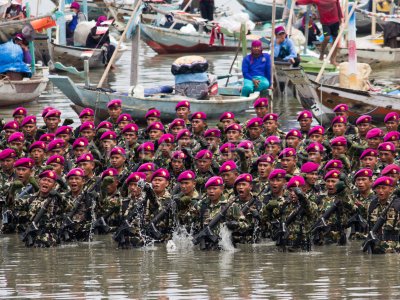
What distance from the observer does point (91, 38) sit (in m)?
37.1

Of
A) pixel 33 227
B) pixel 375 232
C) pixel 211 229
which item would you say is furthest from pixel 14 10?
pixel 375 232

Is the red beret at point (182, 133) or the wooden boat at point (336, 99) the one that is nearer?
the red beret at point (182, 133)

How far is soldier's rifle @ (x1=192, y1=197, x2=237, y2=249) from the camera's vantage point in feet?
57.0

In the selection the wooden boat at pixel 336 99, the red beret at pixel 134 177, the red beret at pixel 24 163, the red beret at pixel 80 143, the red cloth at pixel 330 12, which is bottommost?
the red beret at pixel 134 177

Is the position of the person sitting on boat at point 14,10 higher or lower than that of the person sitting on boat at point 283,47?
higher

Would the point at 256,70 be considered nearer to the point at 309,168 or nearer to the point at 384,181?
the point at 309,168

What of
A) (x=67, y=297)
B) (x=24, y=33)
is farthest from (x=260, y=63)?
(x=67, y=297)

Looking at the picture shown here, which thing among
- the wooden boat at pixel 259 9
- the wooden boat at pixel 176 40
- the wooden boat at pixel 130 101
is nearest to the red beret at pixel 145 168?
the wooden boat at pixel 130 101

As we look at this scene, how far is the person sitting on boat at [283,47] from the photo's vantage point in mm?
30797

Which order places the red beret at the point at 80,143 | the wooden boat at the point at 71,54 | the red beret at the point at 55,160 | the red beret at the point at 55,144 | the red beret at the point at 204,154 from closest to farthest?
the red beret at the point at 204,154
the red beret at the point at 55,160
the red beret at the point at 80,143
the red beret at the point at 55,144
the wooden boat at the point at 71,54

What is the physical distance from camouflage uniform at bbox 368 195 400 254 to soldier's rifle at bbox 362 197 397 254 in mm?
31

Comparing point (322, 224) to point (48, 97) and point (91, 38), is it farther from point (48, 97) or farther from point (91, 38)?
point (91, 38)

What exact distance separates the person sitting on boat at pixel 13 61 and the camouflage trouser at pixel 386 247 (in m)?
13.7

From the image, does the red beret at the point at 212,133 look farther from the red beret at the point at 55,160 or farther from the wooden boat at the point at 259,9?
the wooden boat at the point at 259,9
